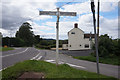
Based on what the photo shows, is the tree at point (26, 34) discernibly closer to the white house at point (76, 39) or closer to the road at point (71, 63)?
the white house at point (76, 39)

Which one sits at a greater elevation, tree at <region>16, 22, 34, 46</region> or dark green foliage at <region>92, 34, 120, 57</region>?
tree at <region>16, 22, 34, 46</region>

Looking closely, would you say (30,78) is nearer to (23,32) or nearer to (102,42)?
(102,42)

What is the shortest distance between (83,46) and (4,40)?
45.3 metres

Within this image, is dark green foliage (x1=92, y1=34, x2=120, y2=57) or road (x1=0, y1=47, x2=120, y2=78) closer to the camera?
road (x1=0, y1=47, x2=120, y2=78)

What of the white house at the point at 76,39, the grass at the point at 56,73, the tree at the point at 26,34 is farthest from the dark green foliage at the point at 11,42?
the grass at the point at 56,73

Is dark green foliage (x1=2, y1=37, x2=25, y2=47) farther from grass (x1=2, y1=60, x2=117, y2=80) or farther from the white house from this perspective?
grass (x1=2, y1=60, x2=117, y2=80)

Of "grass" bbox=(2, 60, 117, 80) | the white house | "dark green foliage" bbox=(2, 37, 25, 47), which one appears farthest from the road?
"dark green foliage" bbox=(2, 37, 25, 47)

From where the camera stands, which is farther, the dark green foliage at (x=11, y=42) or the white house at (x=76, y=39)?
the dark green foliage at (x=11, y=42)

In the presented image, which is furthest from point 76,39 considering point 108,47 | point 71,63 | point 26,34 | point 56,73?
point 26,34

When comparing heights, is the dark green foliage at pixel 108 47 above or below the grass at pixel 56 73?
above

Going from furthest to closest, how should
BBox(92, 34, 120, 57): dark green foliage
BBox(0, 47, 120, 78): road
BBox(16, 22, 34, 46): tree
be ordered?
BBox(16, 22, 34, 46): tree
BBox(92, 34, 120, 57): dark green foliage
BBox(0, 47, 120, 78): road

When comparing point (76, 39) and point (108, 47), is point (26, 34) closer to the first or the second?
point (76, 39)

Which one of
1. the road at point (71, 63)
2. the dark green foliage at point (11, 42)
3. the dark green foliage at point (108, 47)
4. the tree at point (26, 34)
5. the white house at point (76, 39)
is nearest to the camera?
the road at point (71, 63)

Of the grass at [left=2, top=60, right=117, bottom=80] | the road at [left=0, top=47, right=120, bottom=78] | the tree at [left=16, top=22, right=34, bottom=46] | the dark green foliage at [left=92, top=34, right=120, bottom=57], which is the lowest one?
the road at [left=0, top=47, right=120, bottom=78]
